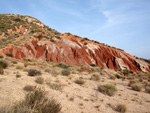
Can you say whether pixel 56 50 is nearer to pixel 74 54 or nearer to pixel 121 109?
pixel 74 54

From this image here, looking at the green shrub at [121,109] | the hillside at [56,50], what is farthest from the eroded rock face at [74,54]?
the green shrub at [121,109]

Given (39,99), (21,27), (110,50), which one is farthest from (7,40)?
(110,50)

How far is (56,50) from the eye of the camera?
26797 mm

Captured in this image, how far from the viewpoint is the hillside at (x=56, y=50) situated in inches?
913

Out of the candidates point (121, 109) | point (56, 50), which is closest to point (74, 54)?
point (56, 50)

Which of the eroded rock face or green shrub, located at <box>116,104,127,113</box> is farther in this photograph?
the eroded rock face

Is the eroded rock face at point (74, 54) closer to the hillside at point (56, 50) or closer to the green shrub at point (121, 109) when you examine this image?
the hillside at point (56, 50)

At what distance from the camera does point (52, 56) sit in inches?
997

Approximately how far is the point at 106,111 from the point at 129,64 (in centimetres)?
3201

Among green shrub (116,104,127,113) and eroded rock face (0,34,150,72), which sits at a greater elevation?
eroded rock face (0,34,150,72)

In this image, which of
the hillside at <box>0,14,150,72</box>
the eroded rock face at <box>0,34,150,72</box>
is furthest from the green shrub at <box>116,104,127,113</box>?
the eroded rock face at <box>0,34,150,72</box>

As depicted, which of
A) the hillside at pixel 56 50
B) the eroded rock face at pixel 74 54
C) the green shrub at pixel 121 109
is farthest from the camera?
the eroded rock face at pixel 74 54

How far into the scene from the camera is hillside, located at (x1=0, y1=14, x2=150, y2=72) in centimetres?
2319

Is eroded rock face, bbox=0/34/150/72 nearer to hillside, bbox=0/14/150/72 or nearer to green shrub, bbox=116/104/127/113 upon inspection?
hillside, bbox=0/14/150/72
